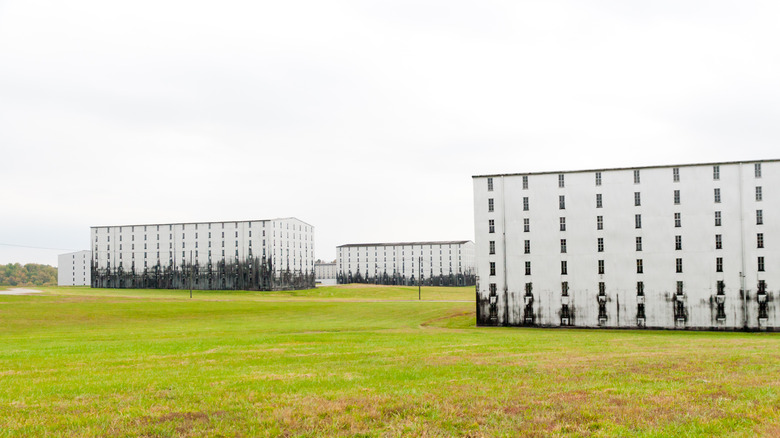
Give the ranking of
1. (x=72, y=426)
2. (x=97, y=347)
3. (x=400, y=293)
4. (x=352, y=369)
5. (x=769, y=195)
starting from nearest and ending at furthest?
(x=72, y=426) → (x=352, y=369) → (x=97, y=347) → (x=769, y=195) → (x=400, y=293)

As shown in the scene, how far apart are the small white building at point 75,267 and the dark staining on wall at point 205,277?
52180 millimetres

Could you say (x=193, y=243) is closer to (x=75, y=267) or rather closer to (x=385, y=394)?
(x=75, y=267)

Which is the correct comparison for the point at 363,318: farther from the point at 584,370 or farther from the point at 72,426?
the point at 72,426

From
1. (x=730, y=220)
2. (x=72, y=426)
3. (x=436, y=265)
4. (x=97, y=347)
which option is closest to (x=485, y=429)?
(x=72, y=426)

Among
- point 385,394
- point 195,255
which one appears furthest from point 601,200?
point 195,255

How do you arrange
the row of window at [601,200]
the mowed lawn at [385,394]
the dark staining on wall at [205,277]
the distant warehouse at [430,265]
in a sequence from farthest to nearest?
A: the distant warehouse at [430,265]
the dark staining on wall at [205,277]
the row of window at [601,200]
the mowed lawn at [385,394]

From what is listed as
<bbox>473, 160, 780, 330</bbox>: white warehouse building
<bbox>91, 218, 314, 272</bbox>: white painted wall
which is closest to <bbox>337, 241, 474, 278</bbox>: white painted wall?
<bbox>91, 218, 314, 272</bbox>: white painted wall

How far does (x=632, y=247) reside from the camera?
215ft

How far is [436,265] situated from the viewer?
192375 millimetres

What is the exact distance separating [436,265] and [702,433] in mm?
183891

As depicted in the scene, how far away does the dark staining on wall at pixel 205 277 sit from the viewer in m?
132

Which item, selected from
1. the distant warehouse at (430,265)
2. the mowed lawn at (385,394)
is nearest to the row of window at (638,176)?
the mowed lawn at (385,394)

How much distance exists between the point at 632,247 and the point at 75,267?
184 metres

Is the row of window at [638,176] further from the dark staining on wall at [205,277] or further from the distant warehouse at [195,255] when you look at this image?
the dark staining on wall at [205,277]
